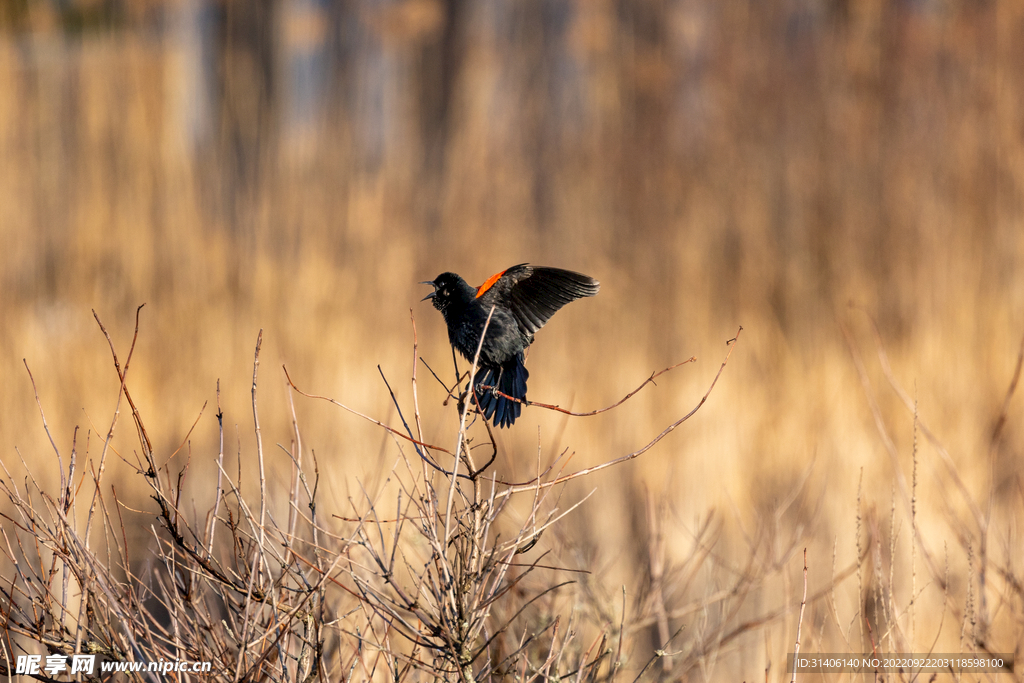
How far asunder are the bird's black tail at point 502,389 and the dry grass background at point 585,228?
2.23 m

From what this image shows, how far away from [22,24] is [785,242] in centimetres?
463

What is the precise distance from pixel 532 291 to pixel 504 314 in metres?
0.05

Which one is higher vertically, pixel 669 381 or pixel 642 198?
pixel 642 198

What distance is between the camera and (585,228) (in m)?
5.05

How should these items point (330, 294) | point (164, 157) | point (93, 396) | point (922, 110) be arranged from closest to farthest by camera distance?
point (93, 396) < point (330, 294) < point (164, 157) < point (922, 110)

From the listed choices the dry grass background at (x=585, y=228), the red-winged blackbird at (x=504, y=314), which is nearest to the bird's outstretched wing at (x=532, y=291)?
the red-winged blackbird at (x=504, y=314)

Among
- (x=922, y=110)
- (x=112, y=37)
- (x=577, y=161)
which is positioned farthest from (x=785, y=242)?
(x=112, y=37)

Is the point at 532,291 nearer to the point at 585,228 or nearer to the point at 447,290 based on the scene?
the point at 447,290

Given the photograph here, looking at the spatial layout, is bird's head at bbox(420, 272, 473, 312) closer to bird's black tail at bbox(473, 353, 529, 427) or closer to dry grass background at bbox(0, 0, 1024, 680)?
bird's black tail at bbox(473, 353, 529, 427)

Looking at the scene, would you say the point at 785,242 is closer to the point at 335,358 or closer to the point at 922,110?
the point at 922,110

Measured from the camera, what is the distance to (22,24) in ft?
15.0

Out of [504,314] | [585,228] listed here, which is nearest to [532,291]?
[504,314]

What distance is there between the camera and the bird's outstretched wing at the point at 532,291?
3.37ft

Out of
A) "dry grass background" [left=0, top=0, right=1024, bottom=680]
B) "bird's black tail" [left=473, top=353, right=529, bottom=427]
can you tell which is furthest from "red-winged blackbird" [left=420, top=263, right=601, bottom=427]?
"dry grass background" [left=0, top=0, right=1024, bottom=680]
